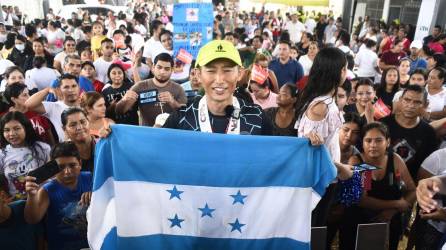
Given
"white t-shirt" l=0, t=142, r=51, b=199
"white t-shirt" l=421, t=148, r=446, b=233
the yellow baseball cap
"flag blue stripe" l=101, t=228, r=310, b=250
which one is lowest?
"flag blue stripe" l=101, t=228, r=310, b=250

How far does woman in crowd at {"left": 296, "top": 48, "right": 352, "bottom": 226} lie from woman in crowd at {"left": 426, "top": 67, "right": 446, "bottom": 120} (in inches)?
110

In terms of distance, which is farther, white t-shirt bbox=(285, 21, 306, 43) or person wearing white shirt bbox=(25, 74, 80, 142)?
white t-shirt bbox=(285, 21, 306, 43)

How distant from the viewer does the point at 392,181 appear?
133 inches

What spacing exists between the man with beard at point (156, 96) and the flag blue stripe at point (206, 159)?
86.0 inches

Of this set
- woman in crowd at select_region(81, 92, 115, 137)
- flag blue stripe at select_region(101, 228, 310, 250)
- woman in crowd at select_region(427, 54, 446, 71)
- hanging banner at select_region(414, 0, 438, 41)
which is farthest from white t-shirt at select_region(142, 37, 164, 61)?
hanging banner at select_region(414, 0, 438, 41)

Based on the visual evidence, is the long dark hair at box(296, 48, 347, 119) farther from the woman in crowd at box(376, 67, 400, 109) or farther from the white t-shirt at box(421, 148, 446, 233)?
the woman in crowd at box(376, 67, 400, 109)

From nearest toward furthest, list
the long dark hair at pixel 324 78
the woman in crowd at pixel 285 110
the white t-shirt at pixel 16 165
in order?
the long dark hair at pixel 324 78, the white t-shirt at pixel 16 165, the woman in crowd at pixel 285 110

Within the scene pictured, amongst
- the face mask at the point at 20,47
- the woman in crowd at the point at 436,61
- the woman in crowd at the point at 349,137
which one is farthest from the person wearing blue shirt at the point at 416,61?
the face mask at the point at 20,47

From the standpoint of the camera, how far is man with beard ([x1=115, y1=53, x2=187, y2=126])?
186 inches

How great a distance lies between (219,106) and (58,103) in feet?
9.09

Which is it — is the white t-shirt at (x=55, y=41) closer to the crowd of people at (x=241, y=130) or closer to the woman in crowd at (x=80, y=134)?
the crowd of people at (x=241, y=130)

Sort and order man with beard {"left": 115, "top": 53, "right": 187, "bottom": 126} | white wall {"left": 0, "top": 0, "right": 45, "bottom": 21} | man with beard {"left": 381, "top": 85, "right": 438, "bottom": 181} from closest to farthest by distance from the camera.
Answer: man with beard {"left": 381, "top": 85, "right": 438, "bottom": 181}
man with beard {"left": 115, "top": 53, "right": 187, "bottom": 126}
white wall {"left": 0, "top": 0, "right": 45, "bottom": 21}

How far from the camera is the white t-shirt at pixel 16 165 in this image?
359cm

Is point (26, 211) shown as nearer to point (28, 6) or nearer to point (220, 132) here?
point (220, 132)
